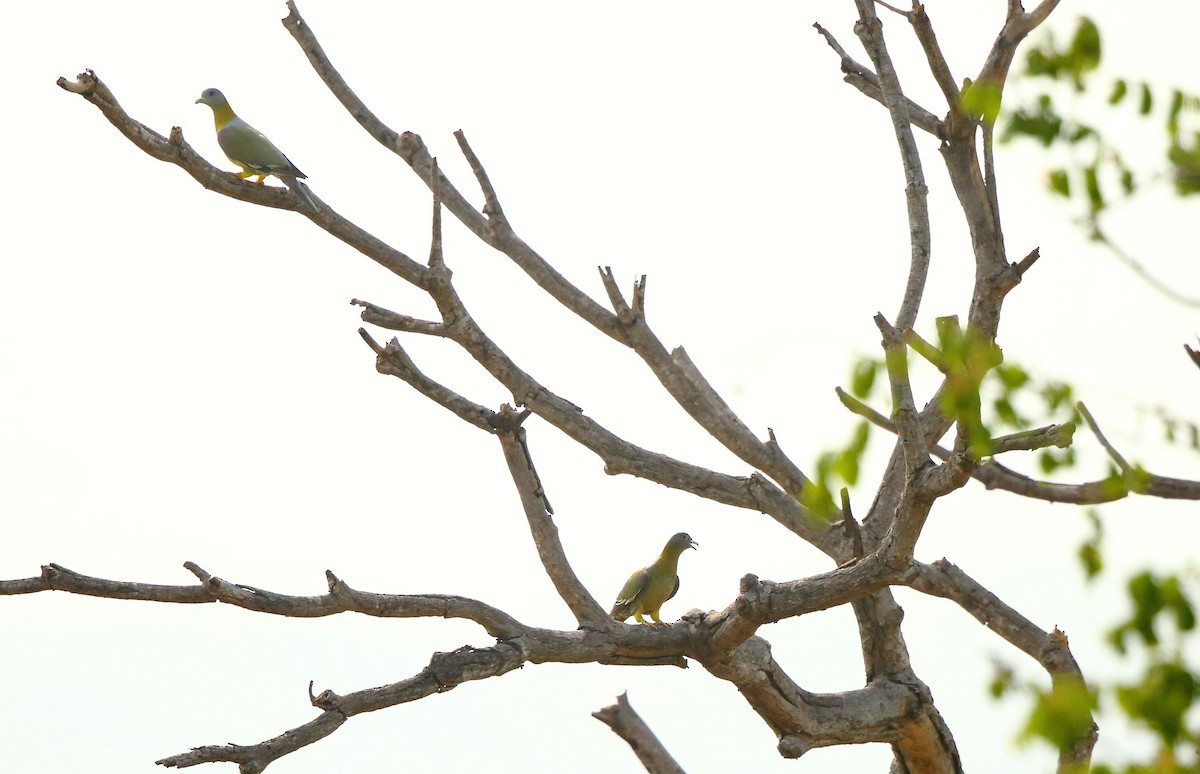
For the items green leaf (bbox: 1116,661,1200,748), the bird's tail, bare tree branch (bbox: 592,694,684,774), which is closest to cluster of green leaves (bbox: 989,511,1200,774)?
green leaf (bbox: 1116,661,1200,748)

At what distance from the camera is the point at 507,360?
8.34 meters

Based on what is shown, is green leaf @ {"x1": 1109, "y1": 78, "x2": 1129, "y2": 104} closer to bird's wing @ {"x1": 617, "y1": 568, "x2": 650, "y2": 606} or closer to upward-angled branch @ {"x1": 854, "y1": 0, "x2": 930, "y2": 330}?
upward-angled branch @ {"x1": 854, "y1": 0, "x2": 930, "y2": 330}

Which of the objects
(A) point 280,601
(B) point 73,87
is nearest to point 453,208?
(B) point 73,87

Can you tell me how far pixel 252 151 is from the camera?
33.8 feet

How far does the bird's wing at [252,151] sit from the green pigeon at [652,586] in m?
4.19

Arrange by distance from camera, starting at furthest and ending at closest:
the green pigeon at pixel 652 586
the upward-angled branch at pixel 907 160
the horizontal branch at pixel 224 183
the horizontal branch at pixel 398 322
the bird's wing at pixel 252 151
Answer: the green pigeon at pixel 652 586 < the bird's wing at pixel 252 151 < the upward-angled branch at pixel 907 160 < the horizontal branch at pixel 398 322 < the horizontal branch at pixel 224 183

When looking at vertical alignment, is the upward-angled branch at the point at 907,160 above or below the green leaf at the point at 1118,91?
above

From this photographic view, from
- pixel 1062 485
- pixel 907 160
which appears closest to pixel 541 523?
pixel 907 160

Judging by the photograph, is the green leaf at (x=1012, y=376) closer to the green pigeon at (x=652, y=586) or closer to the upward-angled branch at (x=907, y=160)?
the upward-angled branch at (x=907, y=160)

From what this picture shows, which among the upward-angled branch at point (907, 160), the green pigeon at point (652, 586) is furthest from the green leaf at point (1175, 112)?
the green pigeon at point (652, 586)

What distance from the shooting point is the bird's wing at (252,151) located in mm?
9586

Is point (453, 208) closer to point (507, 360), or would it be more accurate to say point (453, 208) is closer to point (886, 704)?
point (507, 360)

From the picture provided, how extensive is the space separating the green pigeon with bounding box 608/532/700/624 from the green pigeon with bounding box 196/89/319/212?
4.18 m

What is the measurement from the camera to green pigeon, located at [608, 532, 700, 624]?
10.8 metres
